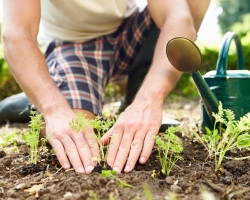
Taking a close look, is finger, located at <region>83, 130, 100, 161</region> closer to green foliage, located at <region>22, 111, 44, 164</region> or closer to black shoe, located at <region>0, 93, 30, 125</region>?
green foliage, located at <region>22, 111, 44, 164</region>

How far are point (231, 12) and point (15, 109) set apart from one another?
71.3ft

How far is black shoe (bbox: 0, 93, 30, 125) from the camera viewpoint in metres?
3.66

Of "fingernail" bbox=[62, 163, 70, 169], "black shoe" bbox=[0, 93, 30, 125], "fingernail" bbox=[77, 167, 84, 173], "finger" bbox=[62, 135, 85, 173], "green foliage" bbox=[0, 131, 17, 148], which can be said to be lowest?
"fingernail" bbox=[77, 167, 84, 173]

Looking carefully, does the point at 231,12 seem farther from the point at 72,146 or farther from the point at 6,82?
the point at 72,146

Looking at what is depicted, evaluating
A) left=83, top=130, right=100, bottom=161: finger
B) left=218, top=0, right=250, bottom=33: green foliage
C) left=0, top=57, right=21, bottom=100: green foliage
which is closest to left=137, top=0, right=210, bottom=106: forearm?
left=83, top=130, right=100, bottom=161: finger

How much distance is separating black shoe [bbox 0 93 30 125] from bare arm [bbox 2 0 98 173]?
124 cm

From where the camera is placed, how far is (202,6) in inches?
119

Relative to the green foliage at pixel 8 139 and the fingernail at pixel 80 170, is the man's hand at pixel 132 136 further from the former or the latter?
the green foliage at pixel 8 139

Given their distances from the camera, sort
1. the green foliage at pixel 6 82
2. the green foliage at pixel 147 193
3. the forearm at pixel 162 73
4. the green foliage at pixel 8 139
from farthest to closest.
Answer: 1. the green foliage at pixel 6 82
2. the green foliage at pixel 8 139
3. the forearm at pixel 162 73
4. the green foliage at pixel 147 193

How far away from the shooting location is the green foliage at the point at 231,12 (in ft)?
72.5

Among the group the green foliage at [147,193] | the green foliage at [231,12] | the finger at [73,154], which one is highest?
the green foliage at [231,12]

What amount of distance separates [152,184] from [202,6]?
1778 mm

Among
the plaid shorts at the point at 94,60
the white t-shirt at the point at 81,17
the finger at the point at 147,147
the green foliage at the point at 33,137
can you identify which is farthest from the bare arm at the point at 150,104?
the plaid shorts at the point at 94,60

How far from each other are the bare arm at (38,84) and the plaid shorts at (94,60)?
1.97 feet
